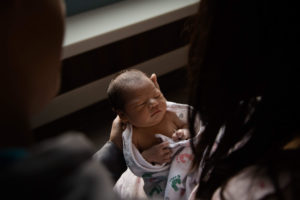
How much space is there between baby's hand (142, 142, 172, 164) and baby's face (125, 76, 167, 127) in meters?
0.10

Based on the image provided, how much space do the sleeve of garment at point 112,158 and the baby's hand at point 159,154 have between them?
0.49 ft

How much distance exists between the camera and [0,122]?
38 cm

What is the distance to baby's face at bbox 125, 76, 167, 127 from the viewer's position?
1231 mm

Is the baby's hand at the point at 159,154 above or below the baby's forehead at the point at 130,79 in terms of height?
below

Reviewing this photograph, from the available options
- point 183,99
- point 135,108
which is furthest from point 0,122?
point 183,99

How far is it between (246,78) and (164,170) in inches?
27.2

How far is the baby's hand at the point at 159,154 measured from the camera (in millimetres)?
1216

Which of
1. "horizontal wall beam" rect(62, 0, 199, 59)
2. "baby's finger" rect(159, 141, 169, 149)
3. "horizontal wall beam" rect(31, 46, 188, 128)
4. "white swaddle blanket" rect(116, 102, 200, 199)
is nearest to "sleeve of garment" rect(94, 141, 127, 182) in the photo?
"white swaddle blanket" rect(116, 102, 200, 199)

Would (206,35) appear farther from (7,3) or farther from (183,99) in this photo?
(183,99)

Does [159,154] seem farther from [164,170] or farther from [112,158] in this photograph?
[112,158]

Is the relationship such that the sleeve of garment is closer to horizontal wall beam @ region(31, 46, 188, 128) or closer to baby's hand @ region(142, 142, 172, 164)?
baby's hand @ region(142, 142, 172, 164)

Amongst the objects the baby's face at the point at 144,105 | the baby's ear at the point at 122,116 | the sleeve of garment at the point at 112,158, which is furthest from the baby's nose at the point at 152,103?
the sleeve of garment at the point at 112,158

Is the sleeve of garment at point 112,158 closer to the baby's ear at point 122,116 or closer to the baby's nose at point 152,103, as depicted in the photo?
the baby's ear at point 122,116

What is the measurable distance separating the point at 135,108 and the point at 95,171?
876mm
